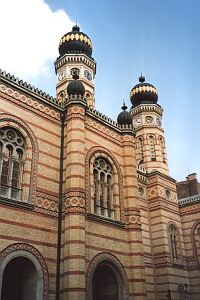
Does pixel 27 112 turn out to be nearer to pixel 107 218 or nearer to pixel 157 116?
pixel 107 218

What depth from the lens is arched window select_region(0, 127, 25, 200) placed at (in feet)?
41.8

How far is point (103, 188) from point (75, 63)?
1179 cm

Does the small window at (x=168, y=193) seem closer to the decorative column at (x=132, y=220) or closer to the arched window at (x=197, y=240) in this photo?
the arched window at (x=197, y=240)

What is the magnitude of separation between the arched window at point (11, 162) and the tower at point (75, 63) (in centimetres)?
1115

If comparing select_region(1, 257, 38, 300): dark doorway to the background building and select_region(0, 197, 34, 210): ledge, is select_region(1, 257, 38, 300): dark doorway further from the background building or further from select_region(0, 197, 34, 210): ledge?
select_region(0, 197, 34, 210): ledge

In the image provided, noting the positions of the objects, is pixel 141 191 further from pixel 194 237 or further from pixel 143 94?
pixel 143 94

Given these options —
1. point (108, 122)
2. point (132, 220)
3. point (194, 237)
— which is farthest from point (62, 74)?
point (194, 237)

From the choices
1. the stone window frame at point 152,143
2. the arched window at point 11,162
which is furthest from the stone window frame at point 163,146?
the arched window at point 11,162

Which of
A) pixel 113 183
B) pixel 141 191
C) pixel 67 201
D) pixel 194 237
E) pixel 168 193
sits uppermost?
pixel 168 193

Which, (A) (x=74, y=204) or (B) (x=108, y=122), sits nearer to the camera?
(A) (x=74, y=204)

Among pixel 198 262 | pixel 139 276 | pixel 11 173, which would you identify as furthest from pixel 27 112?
pixel 198 262

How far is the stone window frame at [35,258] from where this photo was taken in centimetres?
1155

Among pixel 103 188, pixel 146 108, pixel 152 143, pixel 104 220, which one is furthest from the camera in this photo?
pixel 146 108

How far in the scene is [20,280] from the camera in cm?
1262
